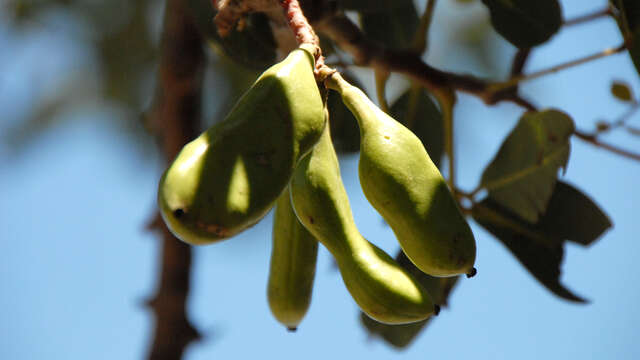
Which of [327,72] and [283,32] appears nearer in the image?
[327,72]

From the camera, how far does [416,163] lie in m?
0.76

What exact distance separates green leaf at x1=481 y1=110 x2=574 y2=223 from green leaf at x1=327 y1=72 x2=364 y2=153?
30 cm

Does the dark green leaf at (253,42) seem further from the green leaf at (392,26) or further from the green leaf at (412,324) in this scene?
the green leaf at (412,324)

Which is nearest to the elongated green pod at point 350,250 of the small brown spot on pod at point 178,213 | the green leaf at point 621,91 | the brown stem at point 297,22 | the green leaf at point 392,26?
the brown stem at point 297,22

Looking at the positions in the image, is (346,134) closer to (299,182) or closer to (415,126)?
(415,126)

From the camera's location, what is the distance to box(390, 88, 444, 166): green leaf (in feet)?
4.96

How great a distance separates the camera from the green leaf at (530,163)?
1.21 metres

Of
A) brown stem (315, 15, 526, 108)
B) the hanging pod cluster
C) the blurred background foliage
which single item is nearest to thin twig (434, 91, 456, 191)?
brown stem (315, 15, 526, 108)

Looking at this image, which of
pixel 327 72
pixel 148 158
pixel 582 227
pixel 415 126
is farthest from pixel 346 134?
pixel 148 158

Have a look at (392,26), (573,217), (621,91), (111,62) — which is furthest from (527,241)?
(111,62)

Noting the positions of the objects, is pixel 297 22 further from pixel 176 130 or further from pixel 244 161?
pixel 176 130

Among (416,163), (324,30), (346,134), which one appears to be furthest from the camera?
(346,134)

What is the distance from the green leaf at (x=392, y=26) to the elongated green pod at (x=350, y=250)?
0.76 meters

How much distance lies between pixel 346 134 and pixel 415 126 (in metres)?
0.17
